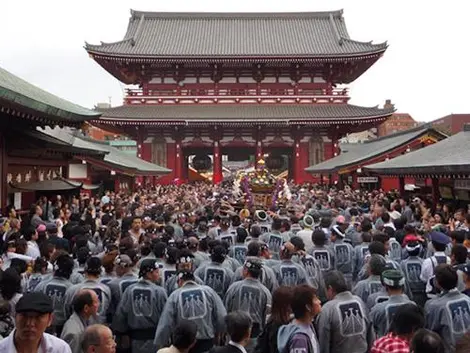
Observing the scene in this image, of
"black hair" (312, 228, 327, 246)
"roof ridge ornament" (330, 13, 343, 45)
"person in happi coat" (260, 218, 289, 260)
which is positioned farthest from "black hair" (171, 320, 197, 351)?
"roof ridge ornament" (330, 13, 343, 45)

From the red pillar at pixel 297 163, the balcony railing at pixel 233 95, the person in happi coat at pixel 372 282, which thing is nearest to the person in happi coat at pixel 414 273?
the person in happi coat at pixel 372 282

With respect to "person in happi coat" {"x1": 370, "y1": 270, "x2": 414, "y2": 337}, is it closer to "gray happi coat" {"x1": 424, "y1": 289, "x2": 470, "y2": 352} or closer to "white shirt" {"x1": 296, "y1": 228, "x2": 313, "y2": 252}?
"gray happi coat" {"x1": 424, "y1": 289, "x2": 470, "y2": 352}

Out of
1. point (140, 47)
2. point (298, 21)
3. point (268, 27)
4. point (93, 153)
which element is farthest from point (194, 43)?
point (93, 153)

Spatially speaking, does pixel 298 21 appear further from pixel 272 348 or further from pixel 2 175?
pixel 272 348

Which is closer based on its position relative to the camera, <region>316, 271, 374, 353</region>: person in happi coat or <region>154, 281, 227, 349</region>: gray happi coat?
<region>316, 271, 374, 353</region>: person in happi coat

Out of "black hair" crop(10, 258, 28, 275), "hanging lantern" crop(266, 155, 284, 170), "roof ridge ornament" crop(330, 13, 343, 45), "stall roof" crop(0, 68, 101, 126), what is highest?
"roof ridge ornament" crop(330, 13, 343, 45)

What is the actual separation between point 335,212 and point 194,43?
89.5 ft

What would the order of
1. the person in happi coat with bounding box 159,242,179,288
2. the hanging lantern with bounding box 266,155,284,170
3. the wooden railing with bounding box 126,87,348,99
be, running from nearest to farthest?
the person in happi coat with bounding box 159,242,179,288 → the wooden railing with bounding box 126,87,348,99 → the hanging lantern with bounding box 266,155,284,170

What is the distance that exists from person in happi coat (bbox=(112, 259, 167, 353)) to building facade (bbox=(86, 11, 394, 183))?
26180mm

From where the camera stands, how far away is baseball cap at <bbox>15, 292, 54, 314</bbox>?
3.21 metres

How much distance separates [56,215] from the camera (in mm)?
12984

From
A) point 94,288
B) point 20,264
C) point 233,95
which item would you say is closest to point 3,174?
point 20,264

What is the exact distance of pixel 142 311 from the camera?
5.67m

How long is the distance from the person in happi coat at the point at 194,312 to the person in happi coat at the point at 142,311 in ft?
1.54
